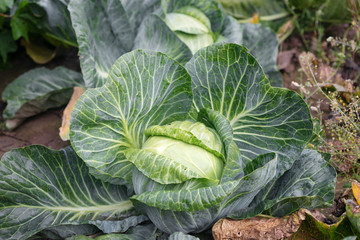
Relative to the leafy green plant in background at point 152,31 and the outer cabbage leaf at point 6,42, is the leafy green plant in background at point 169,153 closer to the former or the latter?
the leafy green plant in background at point 152,31

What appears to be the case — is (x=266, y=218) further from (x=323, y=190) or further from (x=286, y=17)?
(x=286, y=17)

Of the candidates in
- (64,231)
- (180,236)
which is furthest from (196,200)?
(64,231)

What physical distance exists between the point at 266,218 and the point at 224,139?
0.57 meters

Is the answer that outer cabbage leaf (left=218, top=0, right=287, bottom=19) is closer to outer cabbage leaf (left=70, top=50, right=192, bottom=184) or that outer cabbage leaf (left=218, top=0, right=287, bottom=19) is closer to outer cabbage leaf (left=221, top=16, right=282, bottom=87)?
outer cabbage leaf (left=221, top=16, right=282, bottom=87)

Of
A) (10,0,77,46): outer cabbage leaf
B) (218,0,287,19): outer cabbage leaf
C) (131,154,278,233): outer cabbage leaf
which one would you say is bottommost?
(131,154,278,233): outer cabbage leaf

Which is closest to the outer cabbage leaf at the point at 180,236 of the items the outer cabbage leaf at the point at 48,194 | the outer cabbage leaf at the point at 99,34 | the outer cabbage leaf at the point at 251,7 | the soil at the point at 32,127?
the outer cabbage leaf at the point at 48,194

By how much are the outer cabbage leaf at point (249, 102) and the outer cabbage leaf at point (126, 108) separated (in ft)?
0.65

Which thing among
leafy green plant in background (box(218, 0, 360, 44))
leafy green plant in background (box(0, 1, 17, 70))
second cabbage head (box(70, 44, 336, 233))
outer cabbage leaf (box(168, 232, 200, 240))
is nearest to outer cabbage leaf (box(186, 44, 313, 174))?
second cabbage head (box(70, 44, 336, 233))

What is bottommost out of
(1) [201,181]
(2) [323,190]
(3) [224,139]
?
(2) [323,190]

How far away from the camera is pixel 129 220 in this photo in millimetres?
2531

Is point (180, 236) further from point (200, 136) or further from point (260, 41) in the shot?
point (260, 41)

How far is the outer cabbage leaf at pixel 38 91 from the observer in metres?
3.68

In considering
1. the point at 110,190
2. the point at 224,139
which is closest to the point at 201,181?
the point at 224,139

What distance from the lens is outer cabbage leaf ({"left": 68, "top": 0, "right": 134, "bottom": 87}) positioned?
2.91 metres
